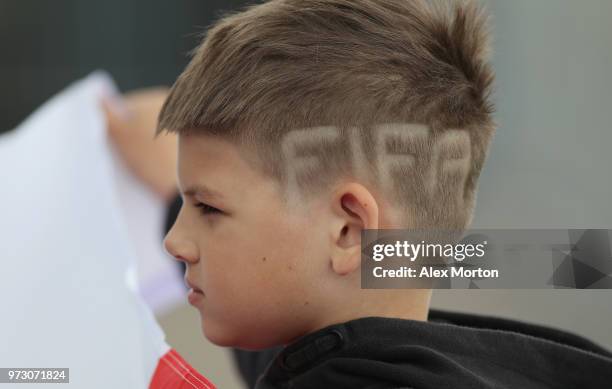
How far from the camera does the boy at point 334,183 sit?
1.64ft

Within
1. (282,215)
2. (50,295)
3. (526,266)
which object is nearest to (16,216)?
(50,295)

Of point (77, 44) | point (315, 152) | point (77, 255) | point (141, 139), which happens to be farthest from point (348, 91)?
point (77, 44)

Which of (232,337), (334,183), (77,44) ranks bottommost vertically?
(232,337)

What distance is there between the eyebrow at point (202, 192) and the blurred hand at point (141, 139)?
52cm

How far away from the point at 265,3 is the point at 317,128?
4.0 inches

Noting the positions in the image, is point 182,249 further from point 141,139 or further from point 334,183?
point 141,139

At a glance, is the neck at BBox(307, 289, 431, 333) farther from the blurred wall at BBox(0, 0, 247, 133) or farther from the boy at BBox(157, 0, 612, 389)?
the blurred wall at BBox(0, 0, 247, 133)

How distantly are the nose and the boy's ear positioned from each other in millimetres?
90

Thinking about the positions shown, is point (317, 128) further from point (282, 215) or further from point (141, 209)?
point (141, 209)

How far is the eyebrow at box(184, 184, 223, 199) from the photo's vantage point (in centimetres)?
Answer: 51

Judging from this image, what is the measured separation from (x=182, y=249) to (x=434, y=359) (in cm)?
17

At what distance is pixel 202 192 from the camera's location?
52 cm

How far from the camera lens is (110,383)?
1.85 feet

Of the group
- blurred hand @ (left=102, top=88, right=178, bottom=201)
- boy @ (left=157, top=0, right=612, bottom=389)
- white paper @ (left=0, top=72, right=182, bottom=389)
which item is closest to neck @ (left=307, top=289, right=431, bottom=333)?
boy @ (left=157, top=0, right=612, bottom=389)
